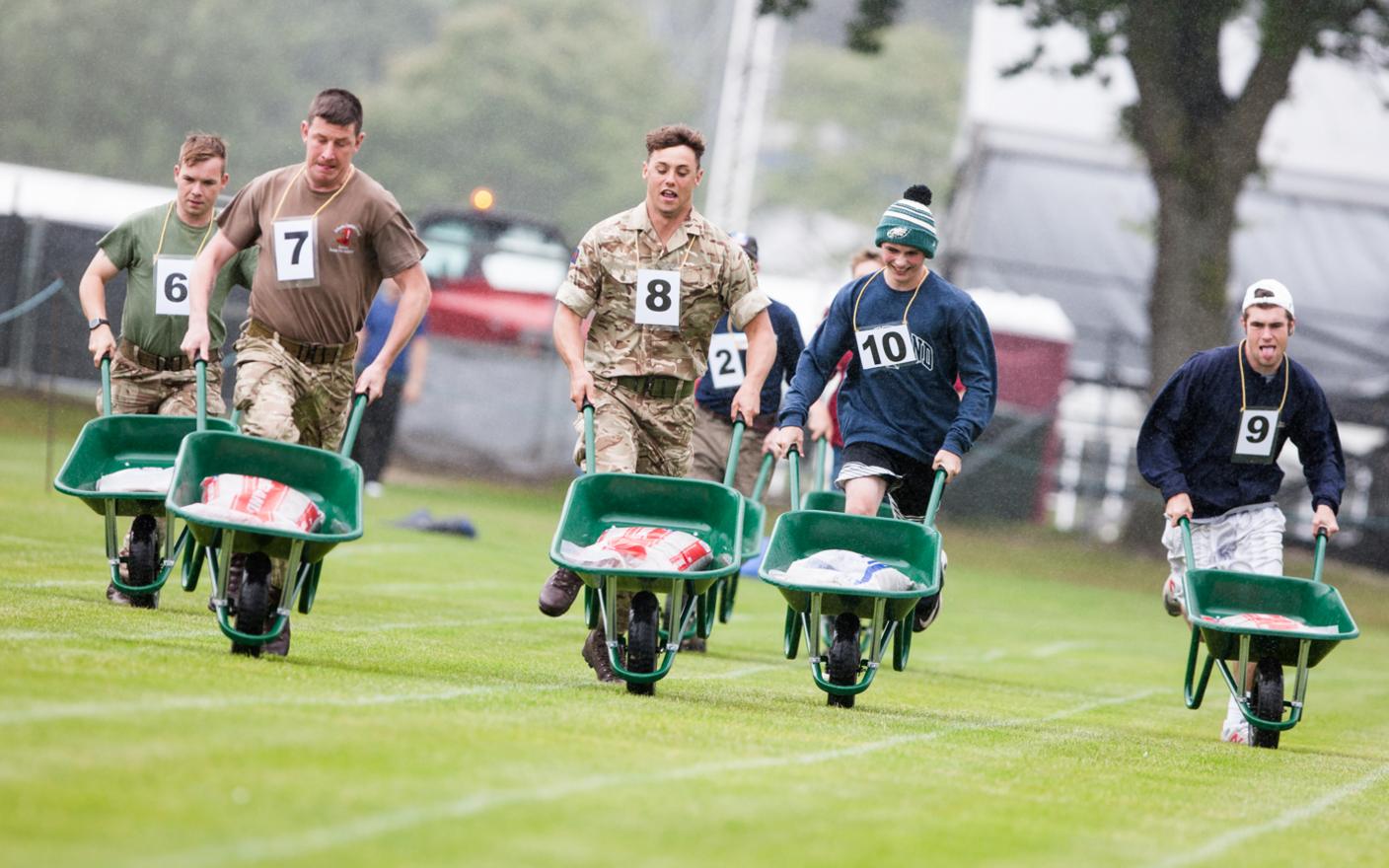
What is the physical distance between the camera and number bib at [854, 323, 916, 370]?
909cm

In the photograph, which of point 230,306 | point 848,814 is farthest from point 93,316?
point 230,306

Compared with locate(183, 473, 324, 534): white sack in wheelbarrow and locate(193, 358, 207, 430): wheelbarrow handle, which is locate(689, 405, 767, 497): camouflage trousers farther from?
locate(183, 473, 324, 534): white sack in wheelbarrow

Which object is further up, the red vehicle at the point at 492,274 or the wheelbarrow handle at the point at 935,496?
the red vehicle at the point at 492,274

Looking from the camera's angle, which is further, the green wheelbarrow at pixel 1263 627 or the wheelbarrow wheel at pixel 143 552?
the wheelbarrow wheel at pixel 143 552

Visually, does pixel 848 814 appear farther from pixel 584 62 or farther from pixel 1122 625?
pixel 584 62

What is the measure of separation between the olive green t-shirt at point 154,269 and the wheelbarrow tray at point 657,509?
7.75 ft

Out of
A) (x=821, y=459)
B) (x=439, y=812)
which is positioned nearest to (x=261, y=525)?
(x=439, y=812)

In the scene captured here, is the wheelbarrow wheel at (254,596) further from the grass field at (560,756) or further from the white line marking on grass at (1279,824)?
the white line marking on grass at (1279,824)

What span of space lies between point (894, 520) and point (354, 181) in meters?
2.53

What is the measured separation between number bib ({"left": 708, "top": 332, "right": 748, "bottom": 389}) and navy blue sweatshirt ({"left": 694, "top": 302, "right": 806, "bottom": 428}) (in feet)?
0.07

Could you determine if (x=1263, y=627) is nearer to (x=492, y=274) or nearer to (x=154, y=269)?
(x=154, y=269)

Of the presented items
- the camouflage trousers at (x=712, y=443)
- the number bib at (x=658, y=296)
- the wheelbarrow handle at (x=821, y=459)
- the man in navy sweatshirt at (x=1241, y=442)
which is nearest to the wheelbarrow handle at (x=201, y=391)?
the number bib at (x=658, y=296)

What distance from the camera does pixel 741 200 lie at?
38.9 meters

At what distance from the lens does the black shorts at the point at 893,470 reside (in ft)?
30.3
